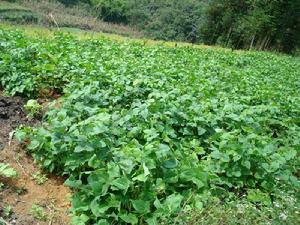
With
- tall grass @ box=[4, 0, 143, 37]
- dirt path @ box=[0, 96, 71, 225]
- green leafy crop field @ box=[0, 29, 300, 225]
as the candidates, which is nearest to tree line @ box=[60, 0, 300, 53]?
tall grass @ box=[4, 0, 143, 37]

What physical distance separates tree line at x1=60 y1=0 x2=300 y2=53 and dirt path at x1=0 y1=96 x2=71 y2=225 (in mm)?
24252

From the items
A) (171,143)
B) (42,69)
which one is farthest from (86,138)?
(42,69)

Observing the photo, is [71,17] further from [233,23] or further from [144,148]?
[144,148]

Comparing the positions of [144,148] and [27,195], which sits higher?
[144,148]

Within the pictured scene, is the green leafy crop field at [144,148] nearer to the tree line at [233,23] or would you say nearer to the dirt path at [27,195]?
the dirt path at [27,195]

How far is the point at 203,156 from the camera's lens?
4445mm

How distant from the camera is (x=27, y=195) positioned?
3594mm

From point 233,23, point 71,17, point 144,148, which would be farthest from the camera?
point 233,23

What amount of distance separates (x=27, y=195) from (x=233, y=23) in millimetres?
39174

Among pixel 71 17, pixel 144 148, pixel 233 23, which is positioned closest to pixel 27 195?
pixel 144 148

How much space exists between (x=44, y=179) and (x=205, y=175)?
161 centimetres

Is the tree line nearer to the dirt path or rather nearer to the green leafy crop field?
the green leafy crop field

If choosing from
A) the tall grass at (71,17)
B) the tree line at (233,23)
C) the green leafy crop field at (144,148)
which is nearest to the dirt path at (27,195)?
the green leafy crop field at (144,148)

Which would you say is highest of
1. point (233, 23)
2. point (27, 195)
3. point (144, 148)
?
point (144, 148)
